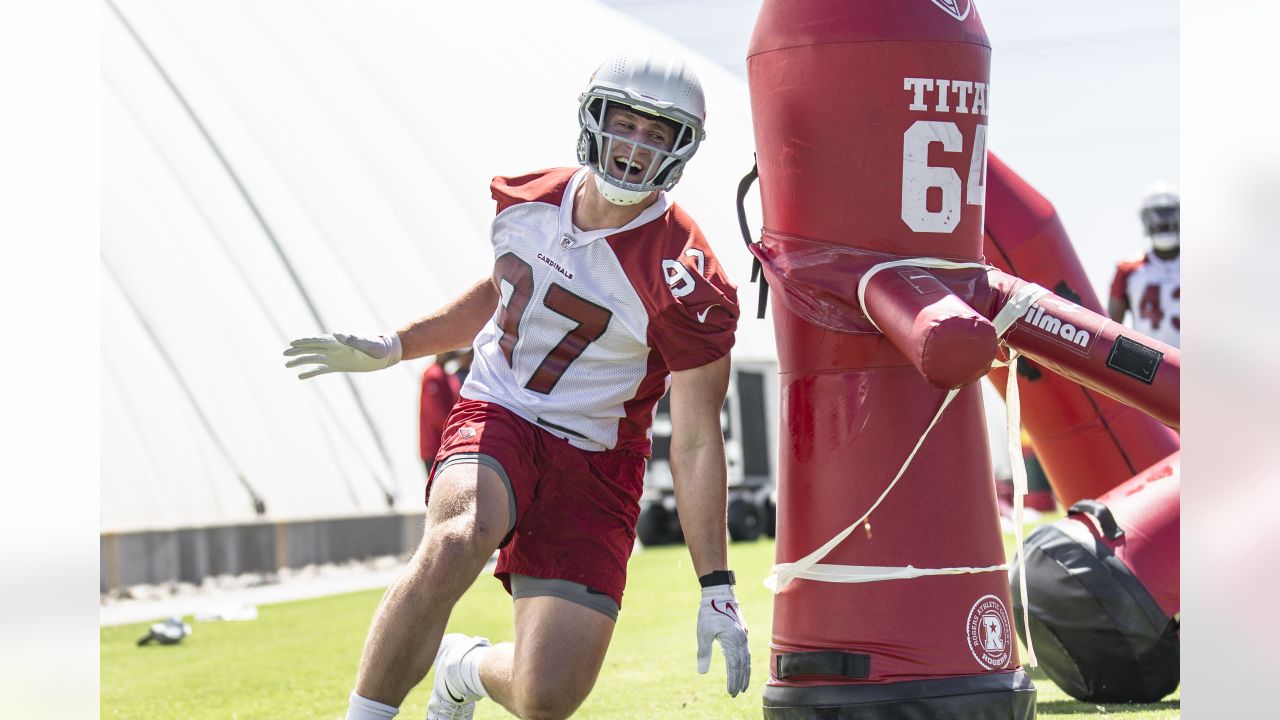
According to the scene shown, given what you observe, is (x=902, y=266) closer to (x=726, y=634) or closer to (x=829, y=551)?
(x=829, y=551)

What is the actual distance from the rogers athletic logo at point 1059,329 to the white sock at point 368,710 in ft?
5.67

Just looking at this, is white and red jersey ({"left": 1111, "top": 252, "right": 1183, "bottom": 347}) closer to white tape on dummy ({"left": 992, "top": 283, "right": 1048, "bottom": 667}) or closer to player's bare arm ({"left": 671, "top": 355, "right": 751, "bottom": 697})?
white tape on dummy ({"left": 992, "top": 283, "right": 1048, "bottom": 667})

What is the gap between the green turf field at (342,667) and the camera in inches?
211

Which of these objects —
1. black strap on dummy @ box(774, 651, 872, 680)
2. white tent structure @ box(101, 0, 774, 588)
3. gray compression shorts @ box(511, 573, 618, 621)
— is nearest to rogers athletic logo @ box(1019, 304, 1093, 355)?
black strap on dummy @ box(774, 651, 872, 680)

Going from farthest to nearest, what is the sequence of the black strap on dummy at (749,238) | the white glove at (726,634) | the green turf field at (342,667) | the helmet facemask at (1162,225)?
1. the helmet facemask at (1162,225)
2. the green turf field at (342,667)
3. the black strap on dummy at (749,238)
4. the white glove at (726,634)

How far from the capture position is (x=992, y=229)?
5.03 m

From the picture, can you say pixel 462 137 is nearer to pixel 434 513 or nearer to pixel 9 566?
pixel 434 513

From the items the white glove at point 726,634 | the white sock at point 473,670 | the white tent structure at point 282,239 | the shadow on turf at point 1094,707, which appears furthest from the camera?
the white tent structure at point 282,239

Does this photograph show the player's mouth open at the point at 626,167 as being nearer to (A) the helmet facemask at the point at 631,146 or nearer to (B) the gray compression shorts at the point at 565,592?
(A) the helmet facemask at the point at 631,146

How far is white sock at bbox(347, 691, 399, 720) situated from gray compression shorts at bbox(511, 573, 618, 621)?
0.56 m

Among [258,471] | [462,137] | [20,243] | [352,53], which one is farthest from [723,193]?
[20,243]

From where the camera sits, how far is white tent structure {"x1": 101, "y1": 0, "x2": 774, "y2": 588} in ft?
39.8

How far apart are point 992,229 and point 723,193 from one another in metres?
15.4

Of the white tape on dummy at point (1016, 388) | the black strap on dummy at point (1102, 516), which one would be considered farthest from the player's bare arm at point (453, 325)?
the black strap on dummy at point (1102, 516)
